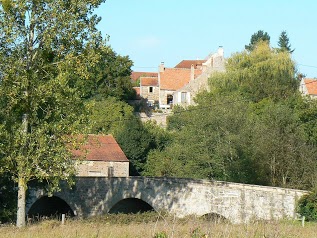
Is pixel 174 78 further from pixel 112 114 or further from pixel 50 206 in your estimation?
pixel 50 206

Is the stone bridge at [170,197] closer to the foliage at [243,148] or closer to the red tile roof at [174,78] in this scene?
the foliage at [243,148]

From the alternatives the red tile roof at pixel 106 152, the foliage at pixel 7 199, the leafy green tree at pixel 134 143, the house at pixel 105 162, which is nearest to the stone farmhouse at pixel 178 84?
the leafy green tree at pixel 134 143

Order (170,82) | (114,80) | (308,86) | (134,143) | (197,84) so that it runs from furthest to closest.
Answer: (170,82) → (197,84) → (308,86) → (114,80) → (134,143)

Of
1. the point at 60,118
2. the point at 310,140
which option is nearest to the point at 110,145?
the point at 310,140

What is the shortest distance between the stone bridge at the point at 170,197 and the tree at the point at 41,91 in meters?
11.1

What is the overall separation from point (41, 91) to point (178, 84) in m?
47.3

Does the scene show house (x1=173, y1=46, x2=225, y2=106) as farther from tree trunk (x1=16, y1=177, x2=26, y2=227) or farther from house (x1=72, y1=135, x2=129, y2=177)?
tree trunk (x1=16, y1=177, x2=26, y2=227)

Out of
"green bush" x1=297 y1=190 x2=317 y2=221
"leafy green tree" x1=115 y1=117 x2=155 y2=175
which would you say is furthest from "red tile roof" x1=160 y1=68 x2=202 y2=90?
"green bush" x1=297 y1=190 x2=317 y2=221

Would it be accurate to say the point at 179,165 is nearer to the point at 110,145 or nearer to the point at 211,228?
the point at 110,145

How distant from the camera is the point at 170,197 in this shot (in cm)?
3688

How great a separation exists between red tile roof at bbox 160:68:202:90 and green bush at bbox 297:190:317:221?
119ft

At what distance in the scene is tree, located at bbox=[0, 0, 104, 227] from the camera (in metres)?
22.4

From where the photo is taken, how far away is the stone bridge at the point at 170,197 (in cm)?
3400

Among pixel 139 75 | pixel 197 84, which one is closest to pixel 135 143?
pixel 197 84
